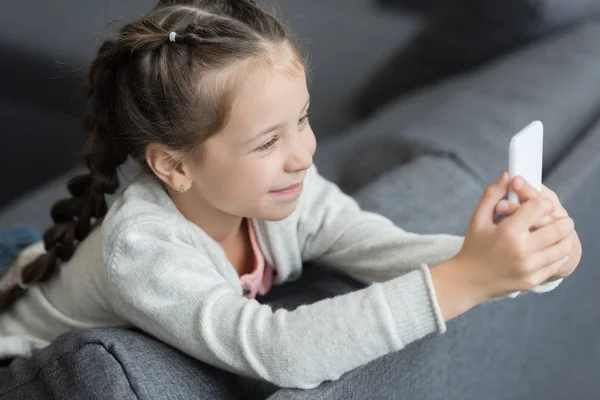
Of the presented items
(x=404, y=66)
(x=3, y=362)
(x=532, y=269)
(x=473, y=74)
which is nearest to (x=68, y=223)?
(x=3, y=362)

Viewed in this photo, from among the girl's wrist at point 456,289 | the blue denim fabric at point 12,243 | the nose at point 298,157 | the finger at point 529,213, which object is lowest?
the blue denim fabric at point 12,243

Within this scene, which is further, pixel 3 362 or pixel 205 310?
pixel 3 362

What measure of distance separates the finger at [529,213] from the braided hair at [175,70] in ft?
1.01

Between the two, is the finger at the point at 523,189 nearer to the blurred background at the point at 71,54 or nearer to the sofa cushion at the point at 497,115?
the sofa cushion at the point at 497,115

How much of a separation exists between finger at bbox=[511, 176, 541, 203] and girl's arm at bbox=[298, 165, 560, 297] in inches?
6.8

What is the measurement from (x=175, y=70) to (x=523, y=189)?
15.3 inches

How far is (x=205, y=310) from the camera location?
0.82 meters

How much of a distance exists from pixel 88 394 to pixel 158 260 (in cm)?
18

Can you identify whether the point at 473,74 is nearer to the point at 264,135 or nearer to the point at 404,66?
the point at 404,66

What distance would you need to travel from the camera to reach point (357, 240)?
3.42 feet

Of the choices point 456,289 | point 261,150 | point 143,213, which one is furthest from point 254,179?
point 456,289

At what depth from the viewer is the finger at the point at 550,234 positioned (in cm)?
76

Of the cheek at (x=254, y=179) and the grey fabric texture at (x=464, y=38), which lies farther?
the grey fabric texture at (x=464, y=38)

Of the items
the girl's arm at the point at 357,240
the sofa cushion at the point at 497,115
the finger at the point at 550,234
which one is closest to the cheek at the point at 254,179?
the girl's arm at the point at 357,240
